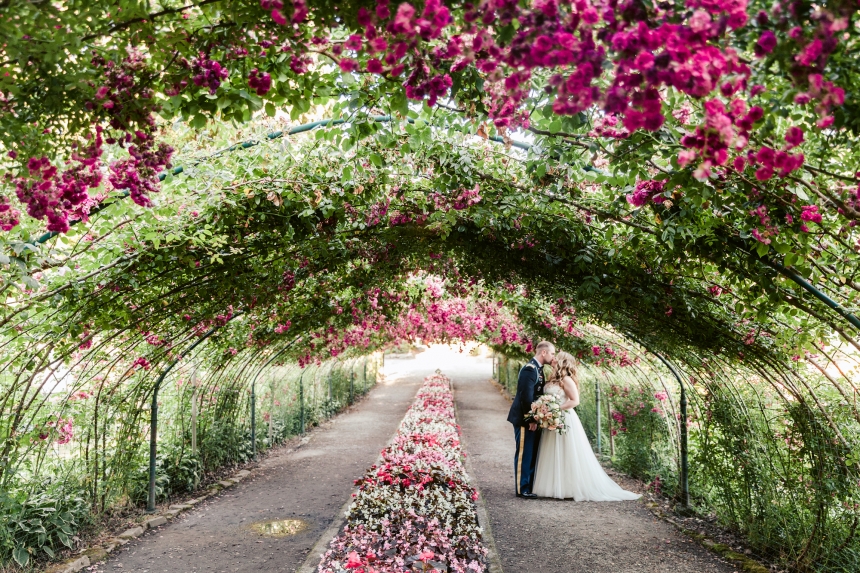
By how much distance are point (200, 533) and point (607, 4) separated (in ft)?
21.4

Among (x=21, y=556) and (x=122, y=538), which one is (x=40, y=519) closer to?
(x=21, y=556)

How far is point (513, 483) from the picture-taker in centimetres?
831

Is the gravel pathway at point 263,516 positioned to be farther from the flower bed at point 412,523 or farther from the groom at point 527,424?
the groom at point 527,424

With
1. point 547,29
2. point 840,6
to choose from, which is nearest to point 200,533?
point 547,29

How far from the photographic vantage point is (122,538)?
19.1ft

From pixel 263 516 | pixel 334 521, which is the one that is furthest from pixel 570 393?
pixel 263 516

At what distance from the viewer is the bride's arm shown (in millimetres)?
7525

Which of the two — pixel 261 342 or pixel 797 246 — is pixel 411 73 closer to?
pixel 797 246

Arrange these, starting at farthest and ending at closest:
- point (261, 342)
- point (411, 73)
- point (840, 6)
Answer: point (261, 342), point (411, 73), point (840, 6)

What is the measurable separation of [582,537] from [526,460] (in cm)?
180

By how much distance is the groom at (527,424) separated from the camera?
24.5 ft

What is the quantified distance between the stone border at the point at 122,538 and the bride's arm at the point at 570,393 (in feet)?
16.4

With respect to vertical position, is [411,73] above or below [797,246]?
above

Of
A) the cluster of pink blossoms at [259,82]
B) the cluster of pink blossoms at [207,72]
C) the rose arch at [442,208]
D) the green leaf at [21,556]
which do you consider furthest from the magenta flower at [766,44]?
the green leaf at [21,556]
